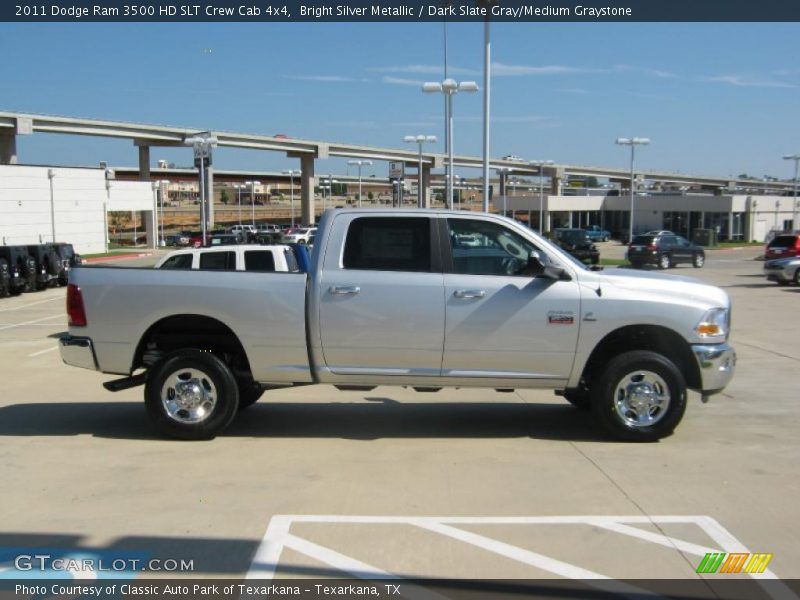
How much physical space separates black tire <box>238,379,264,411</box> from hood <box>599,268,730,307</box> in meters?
3.52

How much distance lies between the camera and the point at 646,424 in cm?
749

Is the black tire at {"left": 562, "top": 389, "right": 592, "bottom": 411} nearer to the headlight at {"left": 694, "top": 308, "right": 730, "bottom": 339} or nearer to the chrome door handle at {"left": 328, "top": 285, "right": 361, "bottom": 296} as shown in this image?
the headlight at {"left": 694, "top": 308, "right": 730, "bottom": 339}

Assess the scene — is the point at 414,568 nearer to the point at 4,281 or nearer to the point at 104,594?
the point at 104,594

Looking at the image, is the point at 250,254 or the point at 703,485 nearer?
the point at 703,485

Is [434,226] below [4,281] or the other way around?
the other way around

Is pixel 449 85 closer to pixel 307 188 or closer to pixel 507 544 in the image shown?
pixel 507 544

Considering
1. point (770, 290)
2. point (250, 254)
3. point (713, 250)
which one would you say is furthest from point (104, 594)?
point (713, 250)

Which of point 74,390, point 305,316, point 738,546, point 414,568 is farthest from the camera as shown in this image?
point 74,390

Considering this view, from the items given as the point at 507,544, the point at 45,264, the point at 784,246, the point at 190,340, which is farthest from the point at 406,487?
the point at 784,246

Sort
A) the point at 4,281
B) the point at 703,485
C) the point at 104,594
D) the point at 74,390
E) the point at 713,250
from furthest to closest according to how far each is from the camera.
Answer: the point at 713,250, the point at 4,281, the point at 74,390, the point at 703,485, the point at 104,594

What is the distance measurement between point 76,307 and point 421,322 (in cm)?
323

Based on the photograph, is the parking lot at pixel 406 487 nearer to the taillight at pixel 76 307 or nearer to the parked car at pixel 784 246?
the taillight at pixel 76 307

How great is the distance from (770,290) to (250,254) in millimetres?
19968

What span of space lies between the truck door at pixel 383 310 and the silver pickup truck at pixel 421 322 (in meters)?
0.01
